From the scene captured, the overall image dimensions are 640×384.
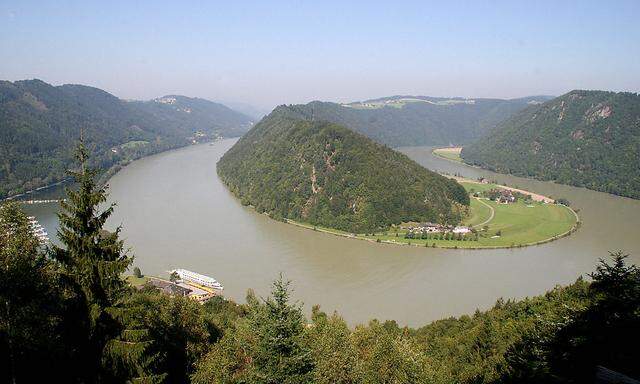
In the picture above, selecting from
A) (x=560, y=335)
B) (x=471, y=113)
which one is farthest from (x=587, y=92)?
(x=560, y=335)

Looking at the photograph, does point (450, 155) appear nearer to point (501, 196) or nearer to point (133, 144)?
point (501, 196)

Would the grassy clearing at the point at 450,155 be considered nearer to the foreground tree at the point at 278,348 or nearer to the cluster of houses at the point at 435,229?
the cluster of houses at the point at 435,229

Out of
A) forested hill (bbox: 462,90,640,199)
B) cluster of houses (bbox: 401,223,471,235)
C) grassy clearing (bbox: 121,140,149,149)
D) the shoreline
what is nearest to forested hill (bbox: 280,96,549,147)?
forested hill (bbox: 462,90,640,199)

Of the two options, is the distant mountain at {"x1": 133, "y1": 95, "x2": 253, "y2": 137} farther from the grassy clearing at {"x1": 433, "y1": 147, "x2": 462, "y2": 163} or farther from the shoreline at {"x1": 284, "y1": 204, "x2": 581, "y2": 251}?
the shoreline at {"x1": 284, "y1": 204, "x2": 581, "y2": 251}

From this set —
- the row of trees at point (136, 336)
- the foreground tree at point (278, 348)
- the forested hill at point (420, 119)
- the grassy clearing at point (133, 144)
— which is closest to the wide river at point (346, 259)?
the row of trees at point (136, 336)

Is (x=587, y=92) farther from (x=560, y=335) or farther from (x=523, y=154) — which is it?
(x=560, y=335)

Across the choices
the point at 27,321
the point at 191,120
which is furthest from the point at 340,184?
the point at 191,120

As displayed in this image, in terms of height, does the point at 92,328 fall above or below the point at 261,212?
above
